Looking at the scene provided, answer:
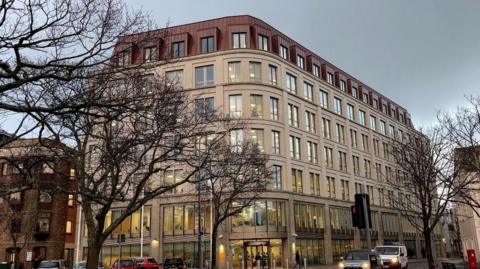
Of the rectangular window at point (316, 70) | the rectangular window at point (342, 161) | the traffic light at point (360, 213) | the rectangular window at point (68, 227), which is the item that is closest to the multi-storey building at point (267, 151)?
the rectangular window at point (316, 70)

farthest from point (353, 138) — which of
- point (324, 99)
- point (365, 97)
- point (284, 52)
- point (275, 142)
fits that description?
point (275, 142)

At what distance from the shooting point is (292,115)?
57688 millimetres

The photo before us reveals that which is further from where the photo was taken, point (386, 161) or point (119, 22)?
point (386, 161)

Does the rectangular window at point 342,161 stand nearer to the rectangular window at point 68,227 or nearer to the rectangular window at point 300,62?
the rectangular window at point 300,62

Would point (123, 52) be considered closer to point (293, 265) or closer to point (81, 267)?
point (81, 267)

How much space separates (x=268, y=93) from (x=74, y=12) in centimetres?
4237

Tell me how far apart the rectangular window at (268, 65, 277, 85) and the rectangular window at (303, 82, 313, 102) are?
7117 mm

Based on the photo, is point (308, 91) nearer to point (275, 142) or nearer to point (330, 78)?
point (330, 78)

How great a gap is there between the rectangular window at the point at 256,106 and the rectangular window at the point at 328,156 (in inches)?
555

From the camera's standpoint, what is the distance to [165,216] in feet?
177

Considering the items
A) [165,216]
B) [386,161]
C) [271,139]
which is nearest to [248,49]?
[271,139]

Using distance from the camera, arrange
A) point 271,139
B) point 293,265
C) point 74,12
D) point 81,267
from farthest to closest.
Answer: point 271,139 → point 293,265 → point 81,267 → point 74,12

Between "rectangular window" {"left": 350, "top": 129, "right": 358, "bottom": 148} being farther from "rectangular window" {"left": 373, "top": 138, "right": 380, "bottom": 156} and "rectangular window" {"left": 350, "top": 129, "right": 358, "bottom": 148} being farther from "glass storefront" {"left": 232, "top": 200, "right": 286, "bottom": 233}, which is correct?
"glass storefront" {"left": 232, "top": 200, "right": 286, "bottom": 233}

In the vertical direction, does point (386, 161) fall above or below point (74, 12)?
above
